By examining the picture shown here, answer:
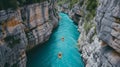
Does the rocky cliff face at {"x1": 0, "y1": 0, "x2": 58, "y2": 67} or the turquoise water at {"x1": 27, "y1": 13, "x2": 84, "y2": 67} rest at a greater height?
the rocky cliff face at {"x1": 0, "y1": 0, "x2": 58, "y2": 67}

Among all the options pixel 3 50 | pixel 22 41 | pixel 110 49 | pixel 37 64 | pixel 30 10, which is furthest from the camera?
pixel 30 10

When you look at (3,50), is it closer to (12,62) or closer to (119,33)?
(12,62)

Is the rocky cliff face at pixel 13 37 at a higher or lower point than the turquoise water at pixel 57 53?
higher

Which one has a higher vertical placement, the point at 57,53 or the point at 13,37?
the point at 13,37

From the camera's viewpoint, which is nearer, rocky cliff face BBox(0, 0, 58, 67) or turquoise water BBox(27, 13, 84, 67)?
rocky cliff face BBox(0, 0, 58, 67)

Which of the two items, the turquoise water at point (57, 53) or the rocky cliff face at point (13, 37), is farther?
the turquoise water at point (57, 53)

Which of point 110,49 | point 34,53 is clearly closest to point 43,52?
point 34,53

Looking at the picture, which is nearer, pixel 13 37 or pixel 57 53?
pixel 13 37

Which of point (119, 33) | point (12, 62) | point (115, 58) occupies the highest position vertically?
point (119, 33)
